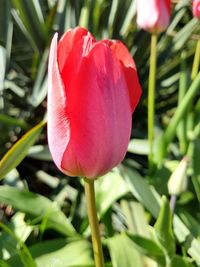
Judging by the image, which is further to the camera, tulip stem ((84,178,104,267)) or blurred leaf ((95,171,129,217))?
blurred leaf ((95,171,129,217))

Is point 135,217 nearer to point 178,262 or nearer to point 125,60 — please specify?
point 178,262

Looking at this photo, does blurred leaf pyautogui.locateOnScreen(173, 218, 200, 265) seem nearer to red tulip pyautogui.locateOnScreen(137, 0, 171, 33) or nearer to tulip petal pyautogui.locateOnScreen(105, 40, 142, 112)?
red tulip pyautogui.locateOnScreen(137, 0, 171, 33)

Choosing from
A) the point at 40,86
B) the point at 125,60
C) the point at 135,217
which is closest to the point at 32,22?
the point at 40,86

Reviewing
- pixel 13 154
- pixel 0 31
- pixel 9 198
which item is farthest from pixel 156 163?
pixel 0 31

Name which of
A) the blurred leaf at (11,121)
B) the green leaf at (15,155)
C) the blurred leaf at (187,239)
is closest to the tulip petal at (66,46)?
the green leaf at (15,155)

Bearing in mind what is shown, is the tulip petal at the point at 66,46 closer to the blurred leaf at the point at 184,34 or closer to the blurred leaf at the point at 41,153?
the blurred leaf at the point at 41,153

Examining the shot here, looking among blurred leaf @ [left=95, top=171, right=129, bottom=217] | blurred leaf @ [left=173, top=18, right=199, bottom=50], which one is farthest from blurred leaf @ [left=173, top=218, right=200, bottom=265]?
blurred leaf @ [left=173, top=18, right=199, bottom=50]
